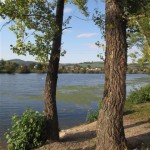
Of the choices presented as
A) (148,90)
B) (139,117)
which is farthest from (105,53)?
(148,90)

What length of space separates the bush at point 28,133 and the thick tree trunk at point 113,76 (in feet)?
11.0

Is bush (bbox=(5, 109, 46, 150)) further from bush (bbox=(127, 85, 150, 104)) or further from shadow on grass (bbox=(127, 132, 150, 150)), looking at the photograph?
bush (bbox=(127, 85, 150, 104))

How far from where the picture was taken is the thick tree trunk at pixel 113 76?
1041cm

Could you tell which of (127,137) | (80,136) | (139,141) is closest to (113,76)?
(139,141)

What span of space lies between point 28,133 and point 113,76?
447cm

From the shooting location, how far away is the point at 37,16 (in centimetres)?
1322

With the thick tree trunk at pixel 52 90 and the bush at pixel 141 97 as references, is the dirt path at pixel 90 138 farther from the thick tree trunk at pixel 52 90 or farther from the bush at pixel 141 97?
the bush at pixel 141 97

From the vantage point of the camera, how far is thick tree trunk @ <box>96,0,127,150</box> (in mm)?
10414

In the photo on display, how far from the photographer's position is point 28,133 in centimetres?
1330

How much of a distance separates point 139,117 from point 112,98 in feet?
31.6

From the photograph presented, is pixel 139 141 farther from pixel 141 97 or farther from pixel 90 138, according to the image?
pixel 141 97

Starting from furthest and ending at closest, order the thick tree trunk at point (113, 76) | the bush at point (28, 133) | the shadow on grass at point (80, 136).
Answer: the shadow on grass at point (80, 136) < the bush at point (28, 133) < the thick tree trunk at point (113, 76)

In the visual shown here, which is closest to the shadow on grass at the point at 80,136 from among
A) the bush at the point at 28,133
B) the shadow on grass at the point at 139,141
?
the bush at the point at 28,133

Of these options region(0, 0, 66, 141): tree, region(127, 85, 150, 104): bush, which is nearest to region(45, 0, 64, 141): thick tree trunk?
region(0, 0, 66, 141): tree
